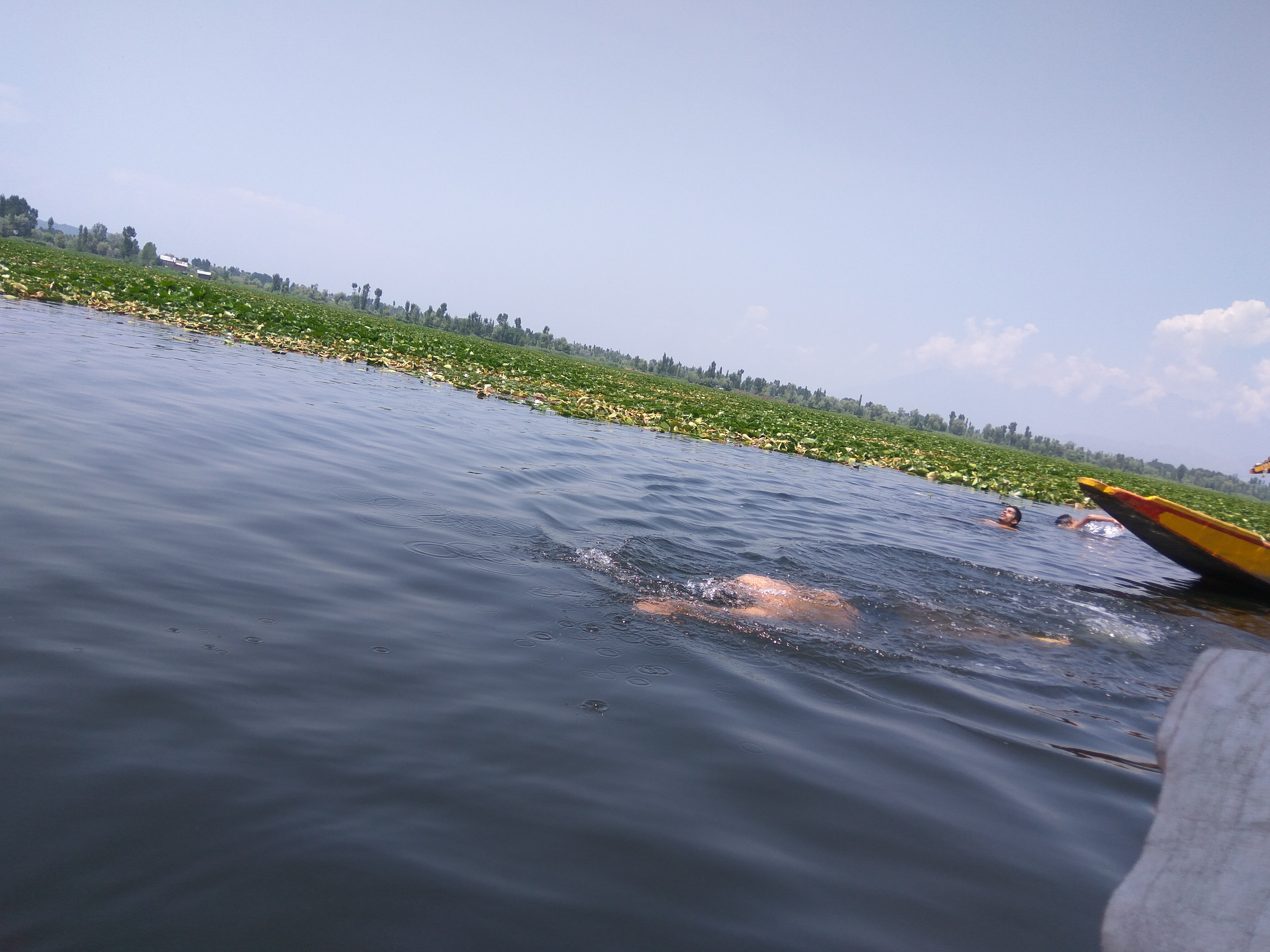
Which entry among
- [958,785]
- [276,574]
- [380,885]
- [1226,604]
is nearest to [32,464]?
[276,574]

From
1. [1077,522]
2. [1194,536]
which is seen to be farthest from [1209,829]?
[1077,522]

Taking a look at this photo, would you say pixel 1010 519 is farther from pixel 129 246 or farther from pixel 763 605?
pixel 129 246

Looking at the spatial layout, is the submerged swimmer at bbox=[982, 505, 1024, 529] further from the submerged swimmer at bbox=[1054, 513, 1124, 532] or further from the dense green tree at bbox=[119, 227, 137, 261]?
the dense green tree at bbox=[119, 227, 137, 261]

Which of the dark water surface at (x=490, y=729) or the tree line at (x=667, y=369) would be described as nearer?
the dark water surface at (x=490, y=729)

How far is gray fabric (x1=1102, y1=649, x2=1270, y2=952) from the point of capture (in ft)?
3.36

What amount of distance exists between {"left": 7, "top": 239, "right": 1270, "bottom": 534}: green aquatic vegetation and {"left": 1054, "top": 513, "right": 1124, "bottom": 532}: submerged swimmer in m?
4.94

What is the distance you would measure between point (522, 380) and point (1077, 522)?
13934mm

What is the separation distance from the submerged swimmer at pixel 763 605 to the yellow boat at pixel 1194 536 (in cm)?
524

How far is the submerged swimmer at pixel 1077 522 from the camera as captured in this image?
41.2ft

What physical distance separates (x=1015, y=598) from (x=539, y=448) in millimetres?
6501

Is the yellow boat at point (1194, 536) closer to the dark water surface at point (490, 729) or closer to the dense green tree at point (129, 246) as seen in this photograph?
the dark water surface at point (490, 729)

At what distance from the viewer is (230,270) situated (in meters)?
147

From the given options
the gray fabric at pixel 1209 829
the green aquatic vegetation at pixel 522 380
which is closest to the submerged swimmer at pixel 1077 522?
the green aquatic vegetation at pixel 522 380

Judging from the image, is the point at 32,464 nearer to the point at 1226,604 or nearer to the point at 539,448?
the point at 539,448
